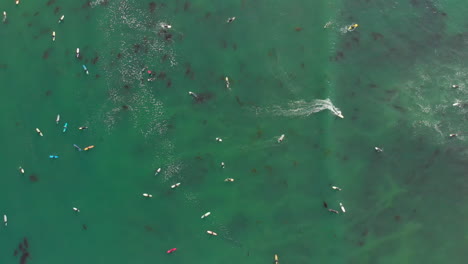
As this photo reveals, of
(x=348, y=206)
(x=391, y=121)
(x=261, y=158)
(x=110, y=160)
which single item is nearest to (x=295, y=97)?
(x=261, y=158)

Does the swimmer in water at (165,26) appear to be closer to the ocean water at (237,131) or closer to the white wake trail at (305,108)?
the ocean water at (237,131)

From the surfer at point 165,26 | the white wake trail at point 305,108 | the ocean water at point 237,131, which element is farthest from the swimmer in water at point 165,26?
the white wake trail at point 305,108

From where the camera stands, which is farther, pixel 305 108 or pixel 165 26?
pixel 165 26

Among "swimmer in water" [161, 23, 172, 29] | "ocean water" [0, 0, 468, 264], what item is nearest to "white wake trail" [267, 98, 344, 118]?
"ocean water" [0, 0, 468, 264]

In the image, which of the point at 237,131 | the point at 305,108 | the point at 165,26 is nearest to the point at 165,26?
the point at 165,26

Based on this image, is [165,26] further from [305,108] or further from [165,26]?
[305,108]

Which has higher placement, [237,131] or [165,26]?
[165,26]

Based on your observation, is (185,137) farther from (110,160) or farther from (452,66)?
(452,66)

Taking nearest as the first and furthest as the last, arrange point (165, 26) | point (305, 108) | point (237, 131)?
point (305, 108) → point (237, 131) → point (165, 26)
